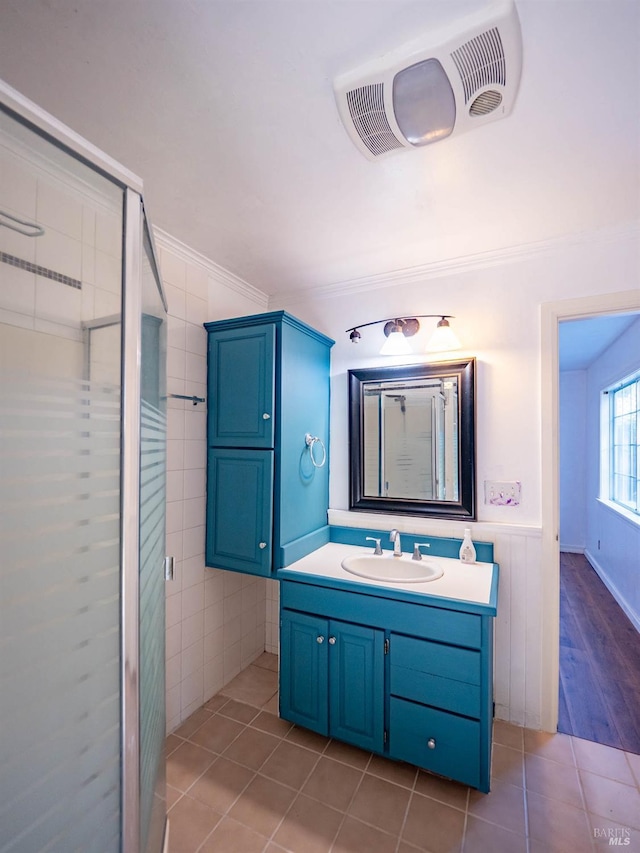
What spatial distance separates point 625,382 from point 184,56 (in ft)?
13.5

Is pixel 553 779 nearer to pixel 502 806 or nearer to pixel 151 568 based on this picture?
pixel 502 806

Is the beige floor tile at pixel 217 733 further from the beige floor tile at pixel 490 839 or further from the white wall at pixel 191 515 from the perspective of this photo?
the beige floor tile at pixel 490 839

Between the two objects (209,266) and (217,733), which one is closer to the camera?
(217,733)

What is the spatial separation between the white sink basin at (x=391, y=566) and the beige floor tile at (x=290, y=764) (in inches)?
31.7

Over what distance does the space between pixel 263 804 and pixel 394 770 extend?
55 cm

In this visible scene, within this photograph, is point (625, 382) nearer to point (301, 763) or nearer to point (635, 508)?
→ point (635, 508)

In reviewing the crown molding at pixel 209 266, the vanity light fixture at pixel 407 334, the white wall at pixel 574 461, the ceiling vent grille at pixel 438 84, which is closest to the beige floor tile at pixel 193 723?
the vanity light fixture at pixel 407 334

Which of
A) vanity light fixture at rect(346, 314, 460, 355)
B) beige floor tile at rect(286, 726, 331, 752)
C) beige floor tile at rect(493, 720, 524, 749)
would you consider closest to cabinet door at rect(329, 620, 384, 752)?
beige floor tile at rect(286, 726, 331, 752)

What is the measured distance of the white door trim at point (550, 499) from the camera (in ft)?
6.06

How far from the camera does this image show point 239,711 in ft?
6.58

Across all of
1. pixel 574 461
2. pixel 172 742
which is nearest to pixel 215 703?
pixel 172 742

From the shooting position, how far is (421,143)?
1.21 m

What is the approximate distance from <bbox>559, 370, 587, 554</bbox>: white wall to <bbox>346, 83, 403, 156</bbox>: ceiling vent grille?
15.6 feet

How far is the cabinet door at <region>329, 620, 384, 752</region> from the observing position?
1.64 m
